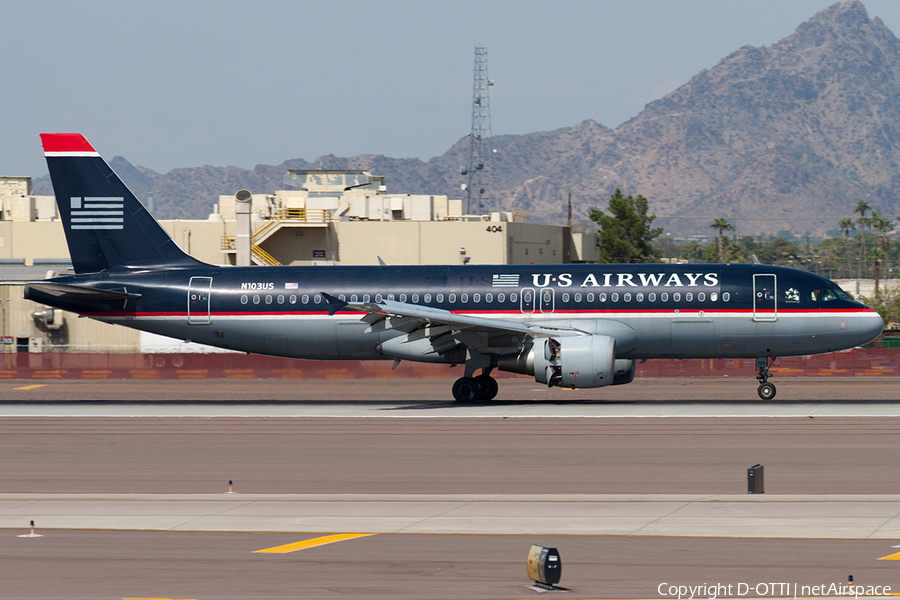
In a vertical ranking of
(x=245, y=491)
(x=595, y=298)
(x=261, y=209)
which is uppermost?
(x=261, y=209)

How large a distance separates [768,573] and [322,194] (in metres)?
78.6

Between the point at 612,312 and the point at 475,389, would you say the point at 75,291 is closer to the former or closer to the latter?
the point at 475,389

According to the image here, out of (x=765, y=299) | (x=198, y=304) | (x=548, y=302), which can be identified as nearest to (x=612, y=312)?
(x=548, y=302)

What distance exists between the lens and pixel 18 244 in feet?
261

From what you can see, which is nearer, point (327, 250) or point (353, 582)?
point (353, 582)

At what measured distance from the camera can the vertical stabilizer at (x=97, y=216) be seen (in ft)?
124

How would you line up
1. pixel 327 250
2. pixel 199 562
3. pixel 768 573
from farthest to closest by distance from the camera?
pixel 327 250 < pixel 199 562 < pixel 768 573

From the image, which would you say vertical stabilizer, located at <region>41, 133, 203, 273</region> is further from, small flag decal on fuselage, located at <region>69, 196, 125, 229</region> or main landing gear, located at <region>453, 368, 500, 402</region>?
main landing gear, located at <region>453, 368, 500, 402</region>

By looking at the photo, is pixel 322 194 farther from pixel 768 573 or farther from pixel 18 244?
pixel 768 573

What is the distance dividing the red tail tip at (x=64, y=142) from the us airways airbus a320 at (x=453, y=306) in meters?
0.05

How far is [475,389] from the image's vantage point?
115 feet

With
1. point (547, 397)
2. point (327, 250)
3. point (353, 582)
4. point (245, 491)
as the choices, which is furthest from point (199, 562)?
point (327, 250)

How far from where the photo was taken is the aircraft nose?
1316 inches

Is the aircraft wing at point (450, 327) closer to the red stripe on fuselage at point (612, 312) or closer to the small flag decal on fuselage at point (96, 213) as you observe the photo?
the red stripe on fuselage at point (612, 312)
